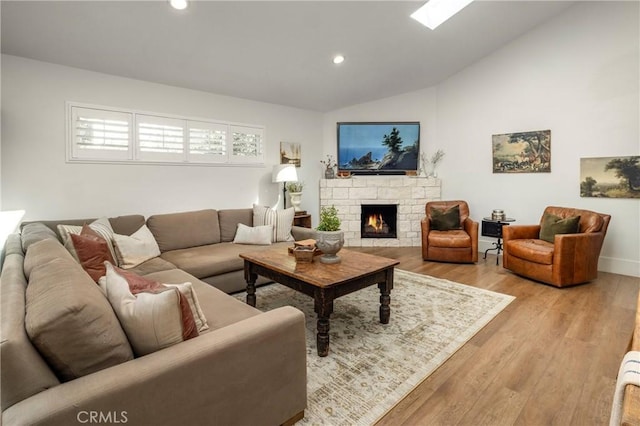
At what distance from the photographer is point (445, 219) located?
5.01 m

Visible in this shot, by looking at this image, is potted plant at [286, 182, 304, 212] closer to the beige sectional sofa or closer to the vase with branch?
the vase with branch

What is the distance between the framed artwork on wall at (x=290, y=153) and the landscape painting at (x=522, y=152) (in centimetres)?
332

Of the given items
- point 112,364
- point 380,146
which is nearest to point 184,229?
point 112,364

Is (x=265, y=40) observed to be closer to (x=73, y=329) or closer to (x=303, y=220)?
(x=303, y=220)

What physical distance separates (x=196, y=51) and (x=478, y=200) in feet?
15.9

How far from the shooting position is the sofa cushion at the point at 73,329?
103 centimetres

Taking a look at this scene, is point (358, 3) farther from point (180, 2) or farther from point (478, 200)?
point (478, 200)

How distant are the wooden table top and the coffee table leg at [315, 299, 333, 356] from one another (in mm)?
162

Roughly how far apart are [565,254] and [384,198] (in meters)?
2.94

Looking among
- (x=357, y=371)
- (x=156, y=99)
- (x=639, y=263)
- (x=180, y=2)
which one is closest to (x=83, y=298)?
(x=357, y=371)

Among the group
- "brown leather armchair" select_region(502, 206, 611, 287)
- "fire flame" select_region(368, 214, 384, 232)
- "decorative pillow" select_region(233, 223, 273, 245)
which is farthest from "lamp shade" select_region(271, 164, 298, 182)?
"brown leather armchair" select_region(502, 206, 611, 287)

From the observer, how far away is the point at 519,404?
1.83m

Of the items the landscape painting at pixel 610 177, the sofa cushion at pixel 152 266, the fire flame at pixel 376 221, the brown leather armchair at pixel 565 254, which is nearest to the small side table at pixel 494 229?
the brown leather armchair at pixel 565 254

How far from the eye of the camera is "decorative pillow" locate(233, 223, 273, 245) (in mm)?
4066
